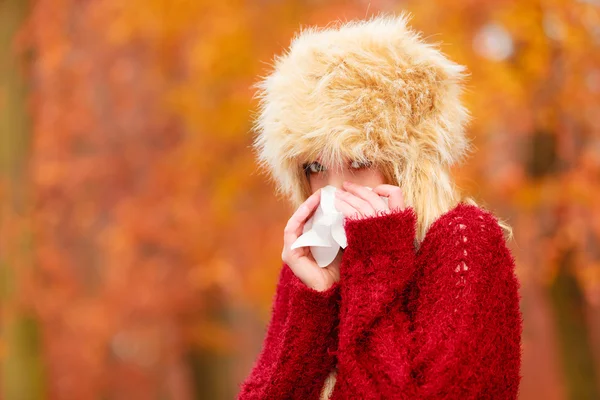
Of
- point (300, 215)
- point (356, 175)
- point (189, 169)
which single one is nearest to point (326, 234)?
point (300, 215)

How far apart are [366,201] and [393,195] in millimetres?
90

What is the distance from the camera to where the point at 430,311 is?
223 cm

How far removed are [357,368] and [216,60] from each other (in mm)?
5484

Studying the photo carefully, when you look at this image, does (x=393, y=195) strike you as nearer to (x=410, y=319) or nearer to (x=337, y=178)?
(x=337, y=178)

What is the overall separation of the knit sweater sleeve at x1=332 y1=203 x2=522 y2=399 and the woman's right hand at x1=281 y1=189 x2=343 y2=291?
0.11 metres

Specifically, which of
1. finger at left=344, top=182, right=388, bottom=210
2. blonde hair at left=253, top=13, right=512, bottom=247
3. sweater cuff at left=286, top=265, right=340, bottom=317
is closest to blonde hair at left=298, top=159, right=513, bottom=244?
blonde hair at left=253, top=13, right=512, bottom=247

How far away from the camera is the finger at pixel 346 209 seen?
231cm

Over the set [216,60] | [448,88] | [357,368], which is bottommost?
[357,368]

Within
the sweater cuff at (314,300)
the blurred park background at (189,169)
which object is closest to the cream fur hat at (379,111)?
→ the sweater cuff at (314,300)

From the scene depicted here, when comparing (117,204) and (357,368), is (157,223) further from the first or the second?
(357,368)

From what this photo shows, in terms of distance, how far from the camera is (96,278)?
11.6m

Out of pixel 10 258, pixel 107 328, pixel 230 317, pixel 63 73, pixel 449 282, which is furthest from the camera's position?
pixel 230 317

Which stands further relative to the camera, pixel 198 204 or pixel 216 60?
pixel 198 204

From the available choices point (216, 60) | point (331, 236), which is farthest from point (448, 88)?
point (216, 60)
